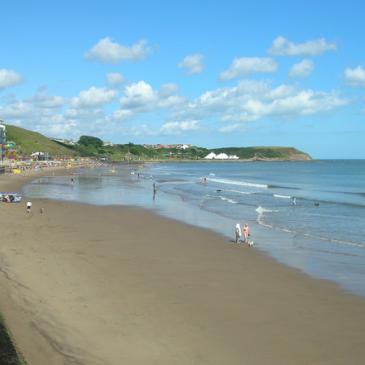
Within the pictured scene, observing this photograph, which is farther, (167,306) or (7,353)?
(167,306)

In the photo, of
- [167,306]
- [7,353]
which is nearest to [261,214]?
[167,306]

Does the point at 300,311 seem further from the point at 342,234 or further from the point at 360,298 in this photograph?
the point at 342,234

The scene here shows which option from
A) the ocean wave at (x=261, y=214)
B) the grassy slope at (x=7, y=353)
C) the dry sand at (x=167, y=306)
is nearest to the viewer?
the grassy slope at (x=7, y=353)

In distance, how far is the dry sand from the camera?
9836 millimetres

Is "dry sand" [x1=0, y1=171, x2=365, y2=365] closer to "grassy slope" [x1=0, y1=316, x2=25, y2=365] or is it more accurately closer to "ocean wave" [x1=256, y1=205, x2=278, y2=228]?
"grassy slope" [x1=0, y1=316, x2=25, y2=365]

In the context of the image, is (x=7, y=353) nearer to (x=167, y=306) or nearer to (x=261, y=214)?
(x=167, y=306)

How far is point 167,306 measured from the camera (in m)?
13.0

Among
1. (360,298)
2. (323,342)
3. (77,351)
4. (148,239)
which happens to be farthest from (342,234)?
(77,351)

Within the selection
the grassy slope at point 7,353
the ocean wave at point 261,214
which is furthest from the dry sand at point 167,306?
the ocean wave at point 261,214

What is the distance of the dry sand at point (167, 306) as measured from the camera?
9836 millimetres

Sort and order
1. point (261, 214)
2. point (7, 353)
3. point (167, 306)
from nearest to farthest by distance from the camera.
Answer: point (7, 353), point (167, 306), point (261, 214)

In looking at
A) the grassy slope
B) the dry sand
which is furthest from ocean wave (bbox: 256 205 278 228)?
the grassy slope

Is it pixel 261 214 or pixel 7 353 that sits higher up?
pixel 7 353

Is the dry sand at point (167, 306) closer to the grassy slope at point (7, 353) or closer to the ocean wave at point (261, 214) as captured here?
the grassy slope at point (7, 353)
